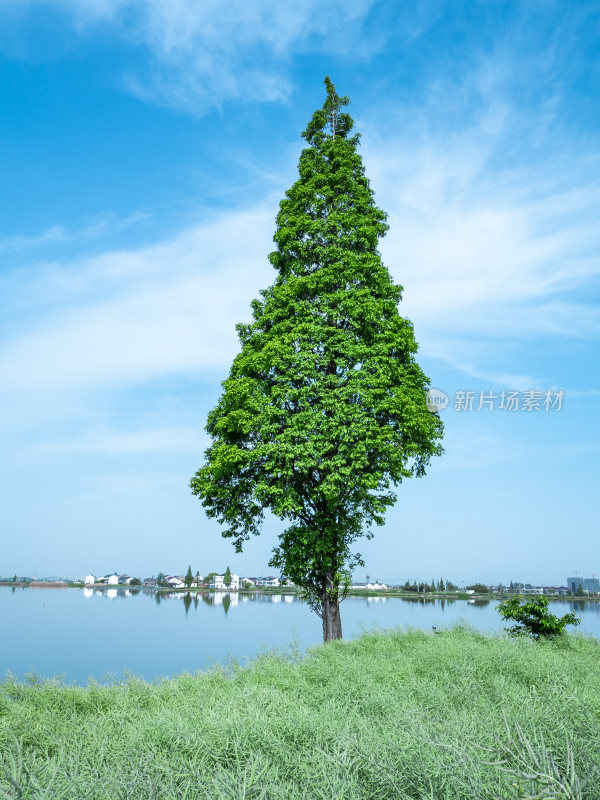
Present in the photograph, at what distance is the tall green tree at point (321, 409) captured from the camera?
1440cm

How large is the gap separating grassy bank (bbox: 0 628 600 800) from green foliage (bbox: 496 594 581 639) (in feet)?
21.7

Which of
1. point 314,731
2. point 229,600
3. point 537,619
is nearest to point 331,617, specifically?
point 537,619

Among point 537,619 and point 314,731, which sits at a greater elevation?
point 314,731

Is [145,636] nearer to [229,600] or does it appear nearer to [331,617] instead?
[331,617]

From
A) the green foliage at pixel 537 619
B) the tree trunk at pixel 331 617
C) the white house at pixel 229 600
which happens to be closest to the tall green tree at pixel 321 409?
the tree trunk at pixel 331 617

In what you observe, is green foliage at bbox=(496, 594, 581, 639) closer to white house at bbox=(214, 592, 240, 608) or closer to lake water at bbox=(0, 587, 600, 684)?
lake water at bbox=(0, 587, 600, 684)

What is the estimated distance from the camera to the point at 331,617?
15.3 meters

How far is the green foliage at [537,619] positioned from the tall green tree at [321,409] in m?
4.92

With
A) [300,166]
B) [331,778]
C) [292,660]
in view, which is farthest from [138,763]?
[300,166]

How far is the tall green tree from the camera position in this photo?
14.4 metres

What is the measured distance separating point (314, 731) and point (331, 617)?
11.6 metres

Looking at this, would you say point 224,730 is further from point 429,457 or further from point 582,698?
point 429,457

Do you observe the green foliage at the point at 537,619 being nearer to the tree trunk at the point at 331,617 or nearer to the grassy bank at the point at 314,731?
the tree trunk at the point at 331,617

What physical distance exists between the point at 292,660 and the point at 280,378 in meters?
7.43
